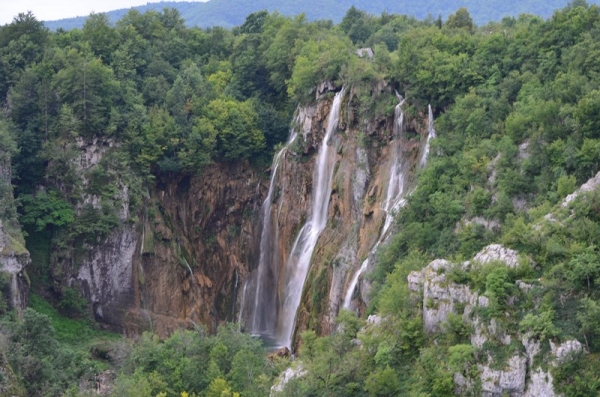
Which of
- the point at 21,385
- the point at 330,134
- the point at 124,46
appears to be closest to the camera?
the point at 21,385

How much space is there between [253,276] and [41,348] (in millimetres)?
17137

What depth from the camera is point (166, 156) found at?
53.7 m

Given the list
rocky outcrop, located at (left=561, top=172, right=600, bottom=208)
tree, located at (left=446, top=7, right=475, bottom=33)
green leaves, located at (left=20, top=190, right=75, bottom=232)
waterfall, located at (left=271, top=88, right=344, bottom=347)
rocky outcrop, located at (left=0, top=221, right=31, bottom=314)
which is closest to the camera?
rocky outcrop, located at (left=561, top=172, right=600, bottom=208)

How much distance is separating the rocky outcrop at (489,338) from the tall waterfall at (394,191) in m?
9.90

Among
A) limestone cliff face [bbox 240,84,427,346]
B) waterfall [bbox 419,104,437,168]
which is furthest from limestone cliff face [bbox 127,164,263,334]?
waterfall [bbox 419,104,437,168]

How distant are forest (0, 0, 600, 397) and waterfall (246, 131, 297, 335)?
8.18 feet

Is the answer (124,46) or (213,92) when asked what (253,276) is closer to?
(213,92)

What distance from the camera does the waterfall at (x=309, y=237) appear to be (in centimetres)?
4794

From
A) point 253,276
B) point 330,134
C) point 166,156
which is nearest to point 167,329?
point 253,276

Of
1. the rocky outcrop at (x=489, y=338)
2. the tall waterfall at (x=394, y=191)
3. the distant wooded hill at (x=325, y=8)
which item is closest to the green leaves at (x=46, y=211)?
the tall waterfall at (x=394, y=191)

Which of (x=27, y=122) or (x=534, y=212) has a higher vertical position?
(x=27, y=122)

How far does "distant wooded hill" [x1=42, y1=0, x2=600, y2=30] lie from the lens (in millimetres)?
154000

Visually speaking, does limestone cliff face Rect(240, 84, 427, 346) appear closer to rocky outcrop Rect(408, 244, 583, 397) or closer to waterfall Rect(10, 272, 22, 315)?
rocky outcrop Rect(408, 244, 583, 397)

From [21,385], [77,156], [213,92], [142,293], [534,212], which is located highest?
[213,92]
